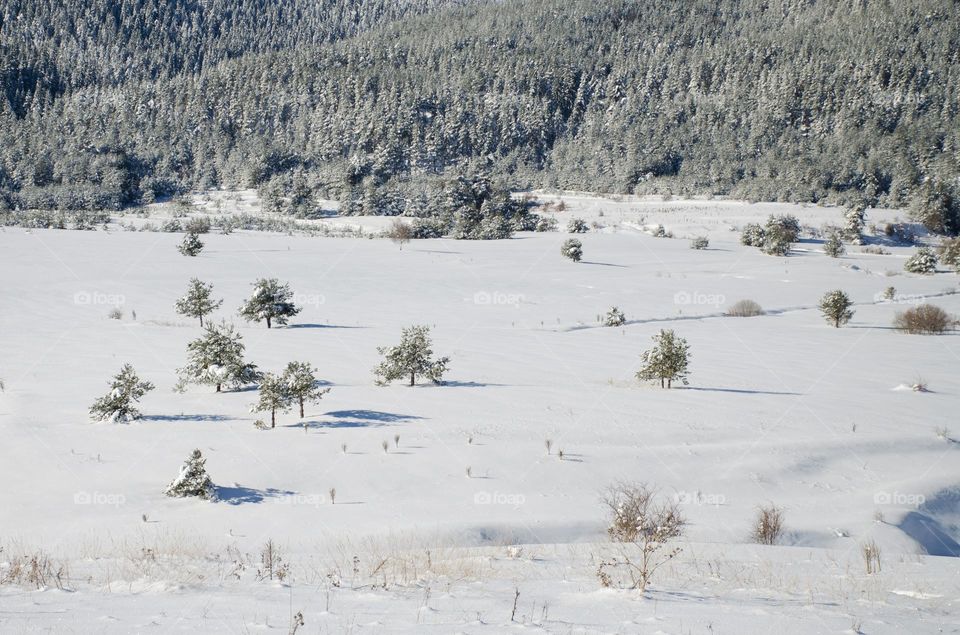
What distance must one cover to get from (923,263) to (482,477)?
45937mm

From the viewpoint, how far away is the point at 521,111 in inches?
4764

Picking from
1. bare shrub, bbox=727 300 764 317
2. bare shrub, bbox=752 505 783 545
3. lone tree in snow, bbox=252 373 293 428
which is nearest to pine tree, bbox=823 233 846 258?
bare shrub, bbox=727 300 764 317

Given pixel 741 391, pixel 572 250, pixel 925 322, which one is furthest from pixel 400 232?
pixel 741 391

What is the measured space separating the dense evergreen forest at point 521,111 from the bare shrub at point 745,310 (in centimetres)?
4465

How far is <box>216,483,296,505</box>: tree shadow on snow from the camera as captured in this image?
9203 millimetres

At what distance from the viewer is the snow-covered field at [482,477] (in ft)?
17.5

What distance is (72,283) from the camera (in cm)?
3278

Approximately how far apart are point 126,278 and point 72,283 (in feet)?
8.90

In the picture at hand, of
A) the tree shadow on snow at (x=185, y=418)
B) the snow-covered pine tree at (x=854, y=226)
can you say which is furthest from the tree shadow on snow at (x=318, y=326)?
the snow-covered pine tree at (x=854, y=226)

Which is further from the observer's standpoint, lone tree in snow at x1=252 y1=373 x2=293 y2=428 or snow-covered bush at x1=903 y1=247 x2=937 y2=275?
snow-covered bush at x1=903 y1=247 x2=937 y2=275

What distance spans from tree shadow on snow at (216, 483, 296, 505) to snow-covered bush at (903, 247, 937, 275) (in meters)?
48.6

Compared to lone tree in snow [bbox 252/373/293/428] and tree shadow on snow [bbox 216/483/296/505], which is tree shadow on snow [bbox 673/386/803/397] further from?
tree shadow on snow [bbox 216/483/296/505]

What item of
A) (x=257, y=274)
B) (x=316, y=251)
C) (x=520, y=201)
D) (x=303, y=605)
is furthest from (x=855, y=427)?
(x=520, y=201)

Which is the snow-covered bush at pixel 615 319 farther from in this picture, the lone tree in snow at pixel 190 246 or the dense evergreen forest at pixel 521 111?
the dense evergreen forest at pixel 521 111
